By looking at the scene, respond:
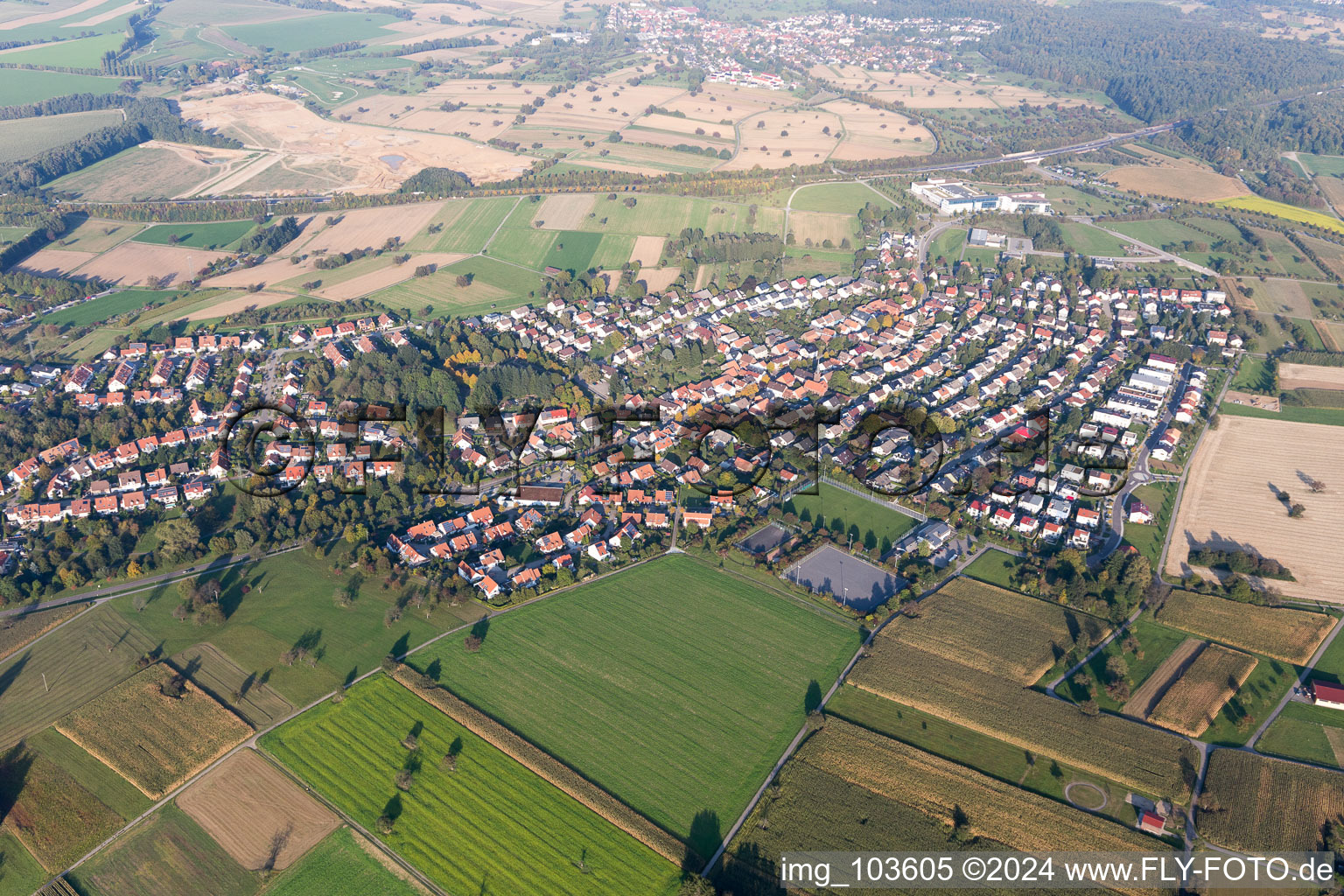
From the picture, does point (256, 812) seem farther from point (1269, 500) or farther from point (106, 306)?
point (106, 306)

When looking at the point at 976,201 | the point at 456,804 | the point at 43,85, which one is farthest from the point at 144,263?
the point at 976,201

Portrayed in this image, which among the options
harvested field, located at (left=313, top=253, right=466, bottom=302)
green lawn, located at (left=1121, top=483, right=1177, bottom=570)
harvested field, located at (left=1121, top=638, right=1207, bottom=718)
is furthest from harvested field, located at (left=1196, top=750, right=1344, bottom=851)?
harvested field, located at (left=313, top=253, right=466, bottom=302)

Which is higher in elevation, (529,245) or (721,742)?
(529,245)

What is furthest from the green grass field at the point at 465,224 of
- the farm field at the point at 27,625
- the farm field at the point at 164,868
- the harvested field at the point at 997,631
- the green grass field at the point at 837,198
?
the farm field at the point at 164,868

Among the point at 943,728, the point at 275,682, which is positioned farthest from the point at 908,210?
the point at 275,682

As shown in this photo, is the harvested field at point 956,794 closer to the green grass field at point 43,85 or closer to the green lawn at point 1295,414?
the green lawn at point 1295,414

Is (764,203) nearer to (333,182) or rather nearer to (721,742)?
(333,182)

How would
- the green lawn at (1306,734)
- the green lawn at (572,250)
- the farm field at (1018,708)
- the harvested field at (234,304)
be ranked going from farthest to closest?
the green lawn at (572,250), the harvested field at (234,304), the green lawn at (1306,734), the farm field at (1018,708)
